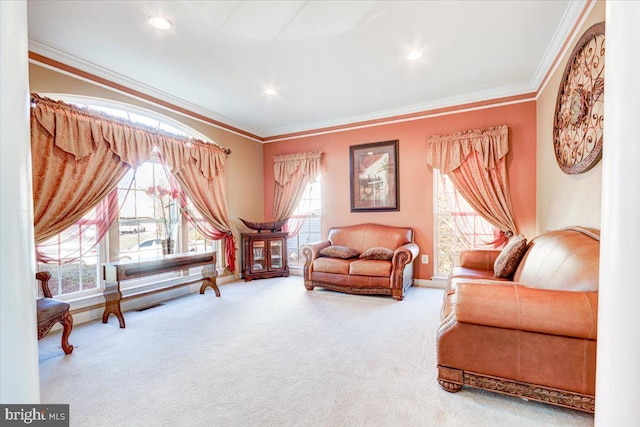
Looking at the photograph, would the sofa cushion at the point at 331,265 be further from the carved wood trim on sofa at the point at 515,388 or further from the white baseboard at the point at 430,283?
the carved wood trim on sofa at the point at 515,388

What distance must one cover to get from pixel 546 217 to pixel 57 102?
5.23 m

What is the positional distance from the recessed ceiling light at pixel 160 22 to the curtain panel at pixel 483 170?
355 centimetres

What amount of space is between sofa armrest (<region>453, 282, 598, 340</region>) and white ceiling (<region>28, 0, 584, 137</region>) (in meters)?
2.14

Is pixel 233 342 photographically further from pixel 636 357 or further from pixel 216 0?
pixel 216 0

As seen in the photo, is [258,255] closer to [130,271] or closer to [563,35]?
[130,271]

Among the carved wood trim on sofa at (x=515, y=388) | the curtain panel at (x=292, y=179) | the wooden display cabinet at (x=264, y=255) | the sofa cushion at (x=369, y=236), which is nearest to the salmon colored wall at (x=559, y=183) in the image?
the carved wood trim on sofa at (x=515, y=388)

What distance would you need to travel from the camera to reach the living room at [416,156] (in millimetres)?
2689

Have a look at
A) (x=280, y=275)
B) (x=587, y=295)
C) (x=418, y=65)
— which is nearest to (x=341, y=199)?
(x=280, y=275)

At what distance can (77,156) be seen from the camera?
2.89m

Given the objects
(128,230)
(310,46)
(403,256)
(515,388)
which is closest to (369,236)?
(403,256)

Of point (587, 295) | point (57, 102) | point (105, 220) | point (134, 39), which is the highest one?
Answer: point (134, 39)

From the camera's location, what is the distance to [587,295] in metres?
1.48

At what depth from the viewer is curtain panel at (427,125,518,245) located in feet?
12.5

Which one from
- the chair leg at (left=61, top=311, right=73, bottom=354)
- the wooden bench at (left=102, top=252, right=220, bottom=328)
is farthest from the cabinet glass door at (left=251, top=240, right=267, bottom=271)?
the chair leg at (left=61, top=311, right=73, bottom=354)
